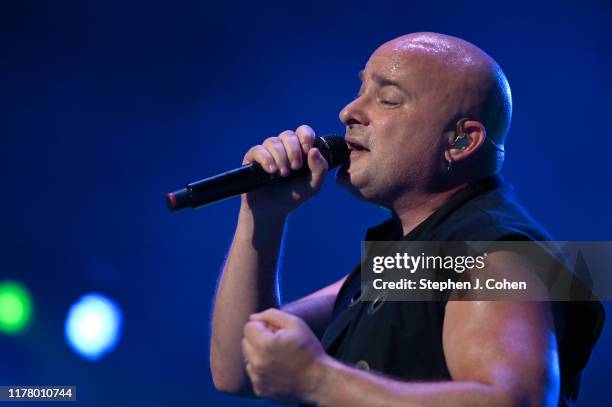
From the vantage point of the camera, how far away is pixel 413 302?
1.46 metres

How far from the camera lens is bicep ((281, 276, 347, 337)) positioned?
6.53 feet

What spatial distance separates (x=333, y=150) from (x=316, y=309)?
0.50m

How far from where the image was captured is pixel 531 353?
1221 millimetres

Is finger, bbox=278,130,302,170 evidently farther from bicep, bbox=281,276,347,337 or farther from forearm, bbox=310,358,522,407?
forearm, bbox=310,358,522,407

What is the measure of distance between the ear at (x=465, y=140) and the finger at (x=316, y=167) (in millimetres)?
290

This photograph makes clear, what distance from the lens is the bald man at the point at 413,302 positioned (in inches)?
46.8

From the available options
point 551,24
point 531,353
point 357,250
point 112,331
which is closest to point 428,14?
point 551,24

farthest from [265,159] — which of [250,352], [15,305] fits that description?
[15,305]

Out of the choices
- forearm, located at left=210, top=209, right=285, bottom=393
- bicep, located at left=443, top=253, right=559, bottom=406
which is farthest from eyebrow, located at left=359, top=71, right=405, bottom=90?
bicep, located at left=443, top=253, right=559, bottom=406

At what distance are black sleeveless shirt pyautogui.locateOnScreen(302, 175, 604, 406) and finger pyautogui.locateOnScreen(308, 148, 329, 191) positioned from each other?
0.29 m

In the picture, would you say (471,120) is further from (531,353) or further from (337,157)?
(531,353)

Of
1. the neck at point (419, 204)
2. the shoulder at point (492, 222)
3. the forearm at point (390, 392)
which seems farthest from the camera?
the neck at point (419, 204)

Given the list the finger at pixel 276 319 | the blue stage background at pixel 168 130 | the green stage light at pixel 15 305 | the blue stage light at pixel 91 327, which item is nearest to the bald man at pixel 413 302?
the finger at pixel 276 319

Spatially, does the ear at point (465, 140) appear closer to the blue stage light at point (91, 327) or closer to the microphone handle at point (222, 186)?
the microphone handle at point (222, 186)
